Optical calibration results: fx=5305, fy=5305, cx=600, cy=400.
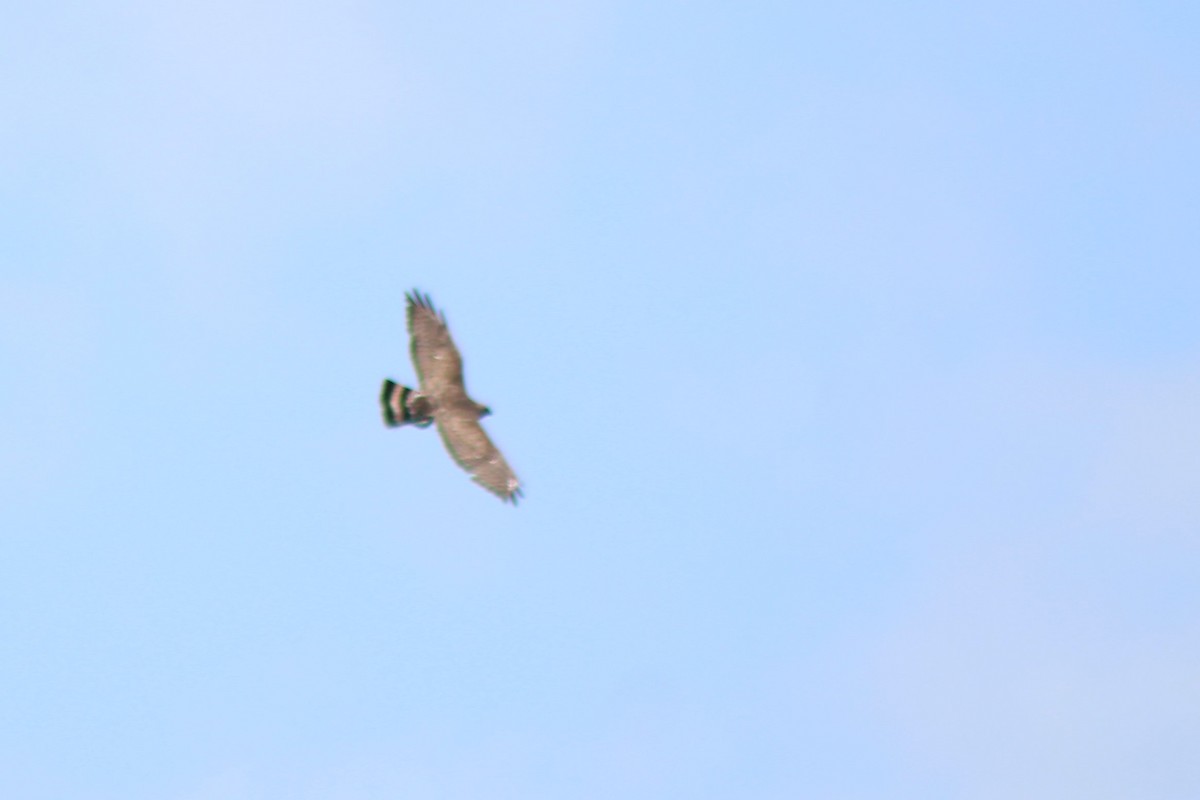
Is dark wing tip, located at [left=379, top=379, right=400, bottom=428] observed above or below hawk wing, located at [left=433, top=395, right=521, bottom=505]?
above

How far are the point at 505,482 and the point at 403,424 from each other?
3.00 m

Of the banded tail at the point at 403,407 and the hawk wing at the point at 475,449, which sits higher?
the banded tail at the point at 403,407

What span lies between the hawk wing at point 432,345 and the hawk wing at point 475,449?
0.67m

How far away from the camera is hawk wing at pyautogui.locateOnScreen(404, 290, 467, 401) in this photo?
128 m

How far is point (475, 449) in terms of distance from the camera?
12888 centimetres

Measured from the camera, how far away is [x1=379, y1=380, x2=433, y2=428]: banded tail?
12912 centimetres

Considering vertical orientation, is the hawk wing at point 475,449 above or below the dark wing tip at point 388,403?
below

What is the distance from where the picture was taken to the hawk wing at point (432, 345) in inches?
5044

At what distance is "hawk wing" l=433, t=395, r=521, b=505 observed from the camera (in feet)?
422

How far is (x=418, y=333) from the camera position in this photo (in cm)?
12825

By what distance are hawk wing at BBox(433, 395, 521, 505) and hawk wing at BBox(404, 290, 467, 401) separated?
666 mm

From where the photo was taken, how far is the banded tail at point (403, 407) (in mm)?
129125

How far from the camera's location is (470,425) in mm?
128750

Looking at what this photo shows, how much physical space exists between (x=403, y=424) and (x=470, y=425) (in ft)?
5.96
